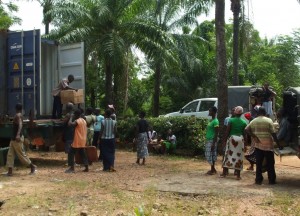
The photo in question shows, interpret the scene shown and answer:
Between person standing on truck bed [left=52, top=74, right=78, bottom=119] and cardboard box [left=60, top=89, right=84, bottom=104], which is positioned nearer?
cardboard box [left=60, top=89, right=84, bottom=104]

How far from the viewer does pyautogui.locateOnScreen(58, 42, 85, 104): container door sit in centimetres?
1104

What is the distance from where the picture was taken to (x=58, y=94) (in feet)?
35.7

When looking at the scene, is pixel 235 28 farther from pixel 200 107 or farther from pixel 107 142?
pixel 107 142

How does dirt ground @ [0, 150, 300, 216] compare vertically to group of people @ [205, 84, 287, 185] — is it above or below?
below

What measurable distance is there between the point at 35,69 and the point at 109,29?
26.8 feet

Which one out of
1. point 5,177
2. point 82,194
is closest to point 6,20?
point 5,177

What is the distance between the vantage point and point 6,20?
23.4 meters

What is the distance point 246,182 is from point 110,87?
10262mm

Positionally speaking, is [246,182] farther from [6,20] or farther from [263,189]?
[6,20]

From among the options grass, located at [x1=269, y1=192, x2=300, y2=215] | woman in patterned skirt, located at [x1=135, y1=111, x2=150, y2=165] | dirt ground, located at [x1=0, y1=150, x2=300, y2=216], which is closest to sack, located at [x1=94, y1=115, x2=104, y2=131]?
woman in patterned skirt, located at [x1=135, y1=111, x2=150, y2=165]

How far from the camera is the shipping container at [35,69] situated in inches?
411

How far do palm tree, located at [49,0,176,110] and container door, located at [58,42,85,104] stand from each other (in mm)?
5433

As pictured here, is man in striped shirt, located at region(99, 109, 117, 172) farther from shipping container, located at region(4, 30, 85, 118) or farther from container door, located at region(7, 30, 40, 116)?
container door, located at region(7, 30, 40, 116)

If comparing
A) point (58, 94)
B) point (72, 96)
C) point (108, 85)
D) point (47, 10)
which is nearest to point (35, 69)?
point (58, 94)
